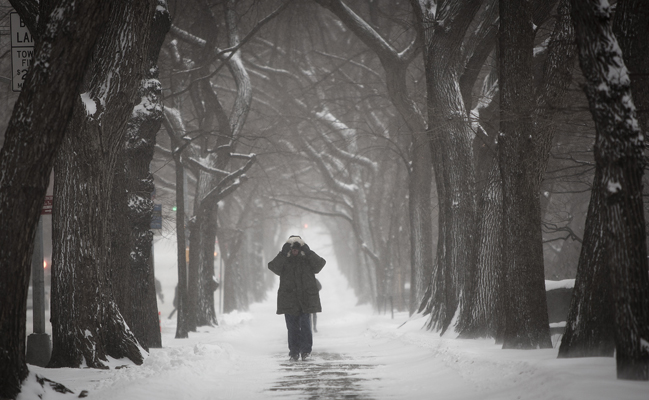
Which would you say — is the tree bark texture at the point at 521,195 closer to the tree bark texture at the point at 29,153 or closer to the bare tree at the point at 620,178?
the bare tree at the point at 620,178

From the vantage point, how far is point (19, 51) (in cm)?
1070

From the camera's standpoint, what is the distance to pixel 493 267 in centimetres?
1317

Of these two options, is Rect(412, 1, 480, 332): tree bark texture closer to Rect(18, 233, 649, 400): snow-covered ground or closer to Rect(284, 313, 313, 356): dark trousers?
Rect(18, 233, 649, 400): snow-covered ground

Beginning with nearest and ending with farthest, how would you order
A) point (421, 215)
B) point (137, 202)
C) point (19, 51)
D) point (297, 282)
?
point (19, 51) → point (137, 202) → point (297, 282) → point (421, 215)

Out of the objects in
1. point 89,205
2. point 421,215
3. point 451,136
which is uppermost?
point 451,136

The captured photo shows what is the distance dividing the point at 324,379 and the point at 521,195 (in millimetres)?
3612

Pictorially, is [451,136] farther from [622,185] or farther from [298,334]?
[622,185]

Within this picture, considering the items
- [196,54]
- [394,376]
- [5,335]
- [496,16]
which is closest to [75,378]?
[5,335]

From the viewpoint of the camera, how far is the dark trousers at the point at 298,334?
12297 mm

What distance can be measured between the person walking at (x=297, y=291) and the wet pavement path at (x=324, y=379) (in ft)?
1.17

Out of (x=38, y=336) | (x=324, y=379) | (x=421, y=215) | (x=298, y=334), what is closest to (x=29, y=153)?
(x=324, y=379)

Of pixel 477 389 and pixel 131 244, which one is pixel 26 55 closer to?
pixel 131 244

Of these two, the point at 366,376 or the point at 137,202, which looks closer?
the point at 366,376

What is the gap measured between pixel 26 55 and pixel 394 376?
22.0ft
